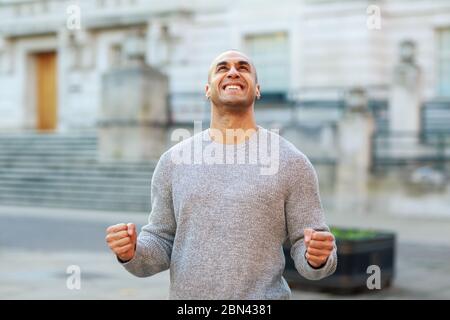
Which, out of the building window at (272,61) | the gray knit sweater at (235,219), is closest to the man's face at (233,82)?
the gray knit sweater at (235,219)

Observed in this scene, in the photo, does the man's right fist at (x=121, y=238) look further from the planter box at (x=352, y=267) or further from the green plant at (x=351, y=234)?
the green plant at (x=351, y=234)

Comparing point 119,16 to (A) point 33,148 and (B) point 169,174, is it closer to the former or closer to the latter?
(A) point 33,148

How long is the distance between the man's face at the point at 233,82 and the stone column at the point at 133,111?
1825cm

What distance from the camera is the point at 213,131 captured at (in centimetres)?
335

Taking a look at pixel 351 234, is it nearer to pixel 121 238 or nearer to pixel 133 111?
pixel 121 238

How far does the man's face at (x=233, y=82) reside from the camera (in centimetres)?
327

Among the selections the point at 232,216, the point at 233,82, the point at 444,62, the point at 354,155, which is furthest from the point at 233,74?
the point at 444,62

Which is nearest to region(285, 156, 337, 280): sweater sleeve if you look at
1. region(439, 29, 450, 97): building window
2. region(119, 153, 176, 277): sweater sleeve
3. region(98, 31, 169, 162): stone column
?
region(119, 153, 176, 277): sweater sleeve

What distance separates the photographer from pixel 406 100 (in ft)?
68.0

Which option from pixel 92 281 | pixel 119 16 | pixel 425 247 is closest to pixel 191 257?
pixel 92 281

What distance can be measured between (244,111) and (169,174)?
1.22ft

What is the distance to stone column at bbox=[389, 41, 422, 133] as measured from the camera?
20594 millimetres

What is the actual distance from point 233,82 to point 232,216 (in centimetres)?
49

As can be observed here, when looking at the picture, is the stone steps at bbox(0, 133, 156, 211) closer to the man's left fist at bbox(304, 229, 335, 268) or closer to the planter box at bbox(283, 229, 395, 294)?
the planter box at bbox(283, 229, 395, 294)
